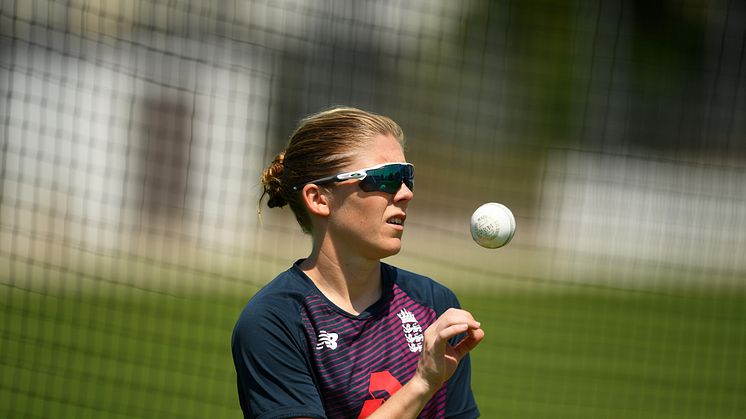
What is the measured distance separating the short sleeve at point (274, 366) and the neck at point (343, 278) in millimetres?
243

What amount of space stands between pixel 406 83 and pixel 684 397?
10361 millimetres

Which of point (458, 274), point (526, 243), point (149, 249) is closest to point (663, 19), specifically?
point (526, 243)

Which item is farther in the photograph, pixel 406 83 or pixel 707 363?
pixel 406 83

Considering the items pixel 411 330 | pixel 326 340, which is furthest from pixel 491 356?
pixel 326 340

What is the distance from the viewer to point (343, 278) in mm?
Answer: 3494

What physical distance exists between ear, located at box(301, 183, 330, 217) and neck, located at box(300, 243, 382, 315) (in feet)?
0.43

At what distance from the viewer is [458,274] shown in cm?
1434

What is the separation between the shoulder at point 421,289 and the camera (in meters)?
3.62

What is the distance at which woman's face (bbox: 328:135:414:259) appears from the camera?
3.44 m

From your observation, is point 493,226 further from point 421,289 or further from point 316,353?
point 316,353

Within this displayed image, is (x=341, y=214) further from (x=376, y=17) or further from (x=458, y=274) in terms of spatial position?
(x=376, y=17)

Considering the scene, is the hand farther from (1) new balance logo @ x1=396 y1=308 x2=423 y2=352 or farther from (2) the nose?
(2) the nose

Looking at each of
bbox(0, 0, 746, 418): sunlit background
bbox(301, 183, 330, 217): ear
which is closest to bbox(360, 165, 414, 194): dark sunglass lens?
bbox(301, 183, 330, 217): ear

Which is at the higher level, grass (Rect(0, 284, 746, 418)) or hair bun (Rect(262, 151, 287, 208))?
hair bun (Rect(262, 151, 287, 208))
